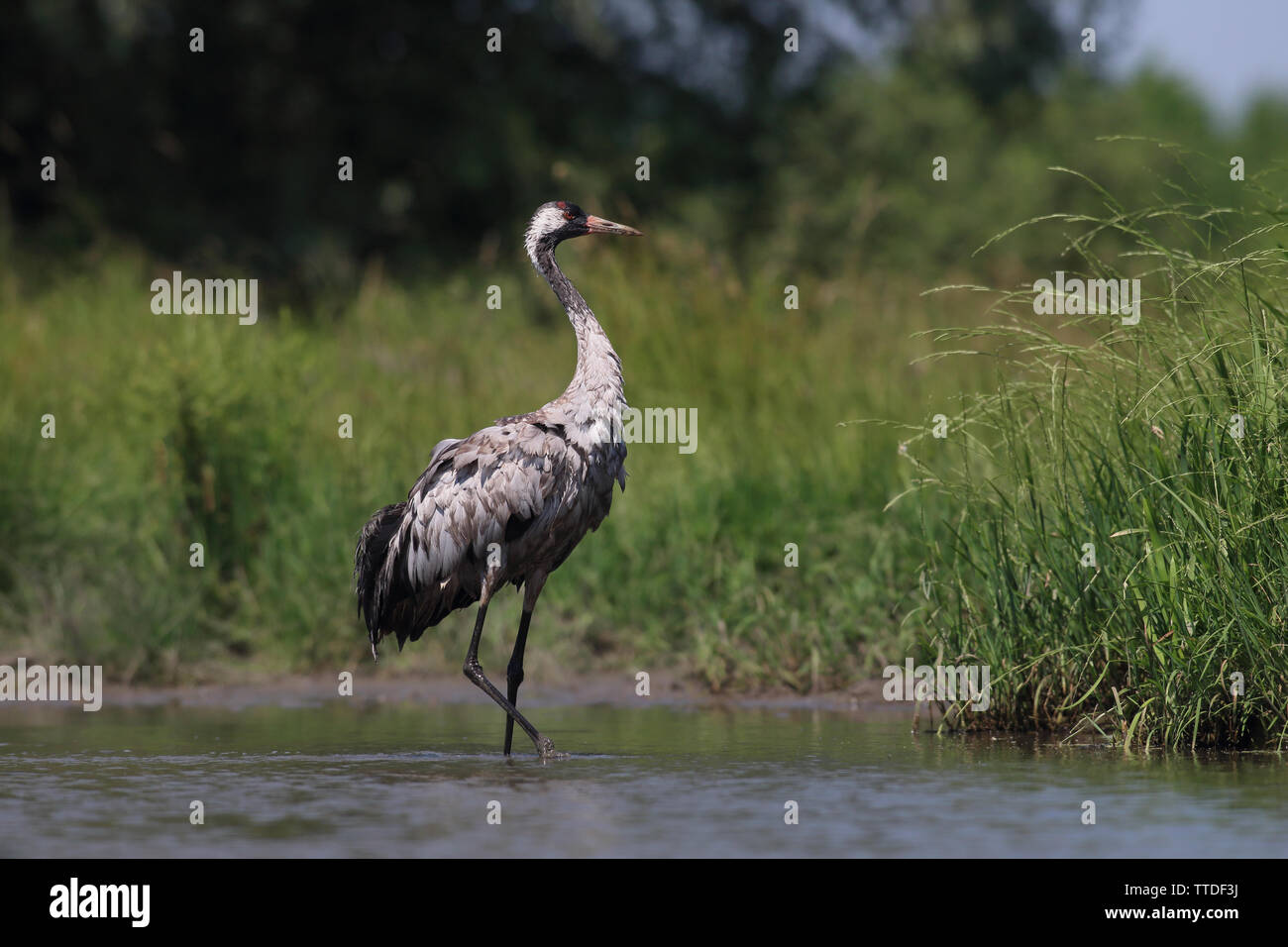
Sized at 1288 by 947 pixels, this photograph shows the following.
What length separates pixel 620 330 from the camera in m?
13.9

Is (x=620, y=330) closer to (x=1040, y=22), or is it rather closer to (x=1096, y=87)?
(x=1040, y=22)

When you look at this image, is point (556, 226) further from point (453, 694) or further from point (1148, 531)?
point (1148, 531)

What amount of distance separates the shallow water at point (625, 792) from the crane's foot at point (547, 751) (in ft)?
0.28

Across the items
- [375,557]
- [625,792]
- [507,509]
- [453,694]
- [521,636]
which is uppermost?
[507,509]

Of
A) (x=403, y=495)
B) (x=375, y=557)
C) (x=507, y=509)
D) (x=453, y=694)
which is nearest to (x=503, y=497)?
(x=507, y=509)

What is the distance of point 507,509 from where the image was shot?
885 centimetres

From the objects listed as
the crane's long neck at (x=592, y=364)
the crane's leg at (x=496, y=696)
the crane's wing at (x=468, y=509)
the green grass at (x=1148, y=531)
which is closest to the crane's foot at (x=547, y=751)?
the crane's leg at (x=496, y=696)

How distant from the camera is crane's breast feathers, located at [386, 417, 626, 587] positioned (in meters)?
8.84

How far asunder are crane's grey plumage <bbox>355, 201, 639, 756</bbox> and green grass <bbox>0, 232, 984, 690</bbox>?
6.13 ft

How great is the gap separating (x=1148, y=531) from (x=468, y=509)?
306cm

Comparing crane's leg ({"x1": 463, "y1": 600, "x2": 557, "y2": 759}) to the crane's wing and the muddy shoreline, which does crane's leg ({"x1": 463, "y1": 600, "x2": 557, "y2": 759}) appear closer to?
the crane's wing

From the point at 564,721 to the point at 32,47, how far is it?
17.7 meters

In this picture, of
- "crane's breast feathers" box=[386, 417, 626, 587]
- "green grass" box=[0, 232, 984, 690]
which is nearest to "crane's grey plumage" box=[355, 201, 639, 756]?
"crane's breast feathers" box=[386, 417, 626, 587]

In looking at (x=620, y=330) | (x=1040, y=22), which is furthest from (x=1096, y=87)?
(x=620, y=330)
